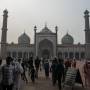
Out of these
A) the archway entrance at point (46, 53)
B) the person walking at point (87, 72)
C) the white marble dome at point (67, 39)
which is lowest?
the person walking at point (87, 72)

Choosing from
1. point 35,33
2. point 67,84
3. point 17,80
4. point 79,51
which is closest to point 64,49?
point 79,51

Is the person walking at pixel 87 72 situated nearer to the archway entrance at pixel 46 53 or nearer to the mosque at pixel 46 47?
the mosque at pixel 46 47

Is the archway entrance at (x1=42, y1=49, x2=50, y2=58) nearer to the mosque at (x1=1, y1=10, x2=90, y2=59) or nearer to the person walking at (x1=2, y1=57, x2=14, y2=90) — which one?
the mosque at (x1=1, y1=10, x2=90, y2=59)

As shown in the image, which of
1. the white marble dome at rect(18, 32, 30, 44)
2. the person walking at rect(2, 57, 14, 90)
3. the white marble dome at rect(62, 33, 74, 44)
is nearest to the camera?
the person walking at rect(2, 57, 14, 90)

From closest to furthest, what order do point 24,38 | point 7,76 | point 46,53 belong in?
point 7,76 < point 46,53 < point 24,38

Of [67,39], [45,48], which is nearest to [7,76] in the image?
[45,48]

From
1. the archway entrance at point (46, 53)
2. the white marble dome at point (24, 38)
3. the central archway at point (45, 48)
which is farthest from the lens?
the white marble dome at point (24, 38)

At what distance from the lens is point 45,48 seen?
177 feet

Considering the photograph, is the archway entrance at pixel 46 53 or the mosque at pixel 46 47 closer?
the mosque at pixel 46 47

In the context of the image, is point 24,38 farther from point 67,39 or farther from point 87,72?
point 87,72

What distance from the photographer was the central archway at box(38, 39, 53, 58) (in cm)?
5321

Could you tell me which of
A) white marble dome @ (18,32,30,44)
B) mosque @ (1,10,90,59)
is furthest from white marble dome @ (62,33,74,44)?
white marble dome @ (18,32,30,44)

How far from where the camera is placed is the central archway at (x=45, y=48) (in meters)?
53.2

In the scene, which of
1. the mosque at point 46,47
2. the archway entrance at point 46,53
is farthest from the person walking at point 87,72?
the archway entrance at point 46,53
